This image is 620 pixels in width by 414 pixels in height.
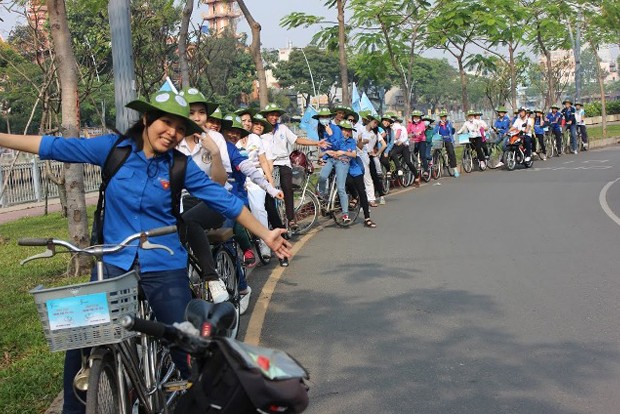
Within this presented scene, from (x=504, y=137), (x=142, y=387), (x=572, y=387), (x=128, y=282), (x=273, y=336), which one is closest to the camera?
(x=128, y=282)

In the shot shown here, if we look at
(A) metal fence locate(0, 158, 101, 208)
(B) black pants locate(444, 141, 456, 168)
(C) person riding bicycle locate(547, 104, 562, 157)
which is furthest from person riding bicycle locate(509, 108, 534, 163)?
(A) metal fence locate(0, 158, 101, 208)

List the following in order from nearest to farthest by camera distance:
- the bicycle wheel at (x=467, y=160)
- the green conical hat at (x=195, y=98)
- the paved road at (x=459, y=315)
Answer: the paved road at (x=459, y=315) → the green conical hat at (x=195, y=98) → the bicycle wheel at (x=467, y=160)

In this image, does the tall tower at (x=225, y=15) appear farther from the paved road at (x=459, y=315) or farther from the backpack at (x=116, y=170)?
the backpack at (x=116, y=170)

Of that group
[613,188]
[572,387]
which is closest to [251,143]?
[572,387]

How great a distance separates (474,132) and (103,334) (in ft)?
65.1

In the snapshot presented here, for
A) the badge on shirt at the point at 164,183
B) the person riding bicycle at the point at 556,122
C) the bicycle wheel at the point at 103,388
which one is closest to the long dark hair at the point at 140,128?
the badge on shirt at the point at 164,183

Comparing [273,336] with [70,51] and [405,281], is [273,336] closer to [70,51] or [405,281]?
[405,281]

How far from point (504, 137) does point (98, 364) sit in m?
20.8

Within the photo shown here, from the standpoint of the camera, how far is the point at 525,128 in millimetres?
22969

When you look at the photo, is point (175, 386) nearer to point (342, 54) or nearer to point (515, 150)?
point (342, 54)

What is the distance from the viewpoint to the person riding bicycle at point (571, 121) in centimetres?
2842

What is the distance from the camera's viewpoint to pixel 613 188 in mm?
17203

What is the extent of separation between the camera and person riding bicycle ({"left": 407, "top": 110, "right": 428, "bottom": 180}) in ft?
64.8

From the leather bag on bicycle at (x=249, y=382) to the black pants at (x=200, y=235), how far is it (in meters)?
3.27
